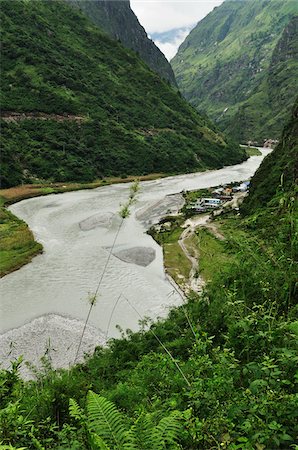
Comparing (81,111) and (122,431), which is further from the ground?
(81,111)

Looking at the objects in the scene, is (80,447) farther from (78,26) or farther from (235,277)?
(78,26)

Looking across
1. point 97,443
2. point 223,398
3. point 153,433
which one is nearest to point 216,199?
point 223,398

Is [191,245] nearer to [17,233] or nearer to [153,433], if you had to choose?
[17,233]

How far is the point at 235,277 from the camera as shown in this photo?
12.7 meters

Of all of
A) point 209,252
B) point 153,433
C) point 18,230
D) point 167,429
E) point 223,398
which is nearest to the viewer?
point 153,433

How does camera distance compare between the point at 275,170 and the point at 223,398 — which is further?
the point at 275,170

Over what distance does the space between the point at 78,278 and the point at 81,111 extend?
7707 cm

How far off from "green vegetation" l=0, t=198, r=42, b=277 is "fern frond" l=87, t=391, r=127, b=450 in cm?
3331

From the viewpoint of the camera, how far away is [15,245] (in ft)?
137

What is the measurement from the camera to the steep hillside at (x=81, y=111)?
8803cm

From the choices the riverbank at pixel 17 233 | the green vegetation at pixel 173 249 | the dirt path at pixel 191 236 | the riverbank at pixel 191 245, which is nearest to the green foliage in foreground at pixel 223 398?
the riverbank at pixel 191 245

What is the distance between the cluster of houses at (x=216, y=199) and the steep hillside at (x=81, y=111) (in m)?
26.4

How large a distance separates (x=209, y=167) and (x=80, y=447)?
117717 millimetres

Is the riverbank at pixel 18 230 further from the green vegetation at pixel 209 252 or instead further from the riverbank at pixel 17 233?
the green vegetation at pixel 209 252
